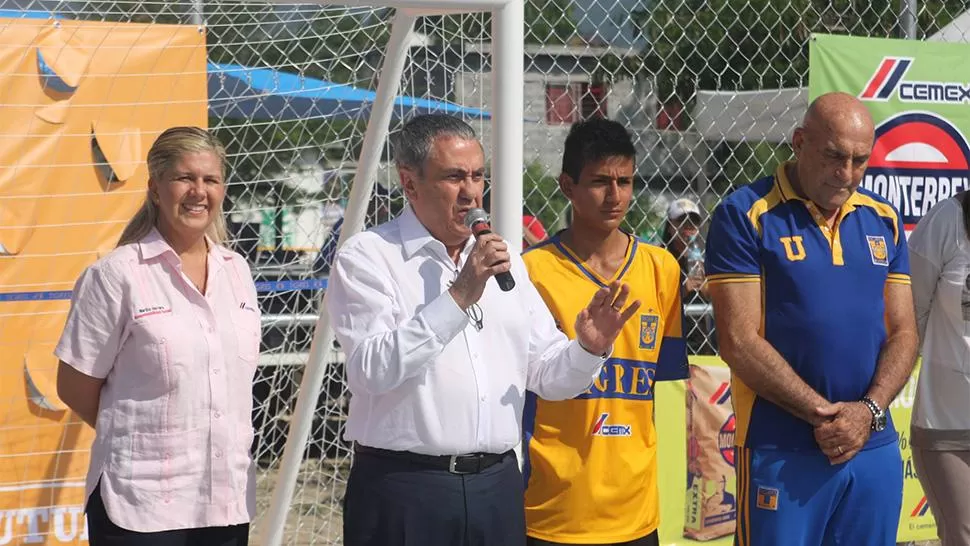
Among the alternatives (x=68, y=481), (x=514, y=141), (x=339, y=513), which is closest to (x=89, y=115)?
(x=68, y=481)

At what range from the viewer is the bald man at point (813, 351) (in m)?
3.76

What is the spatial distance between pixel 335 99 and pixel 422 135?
3.56m

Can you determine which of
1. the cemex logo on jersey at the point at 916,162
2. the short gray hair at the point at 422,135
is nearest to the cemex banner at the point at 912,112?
the cemex logo on jersey at the point at 916,162

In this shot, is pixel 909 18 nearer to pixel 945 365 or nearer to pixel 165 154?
pixel 945 365

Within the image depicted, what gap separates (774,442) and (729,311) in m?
0.45

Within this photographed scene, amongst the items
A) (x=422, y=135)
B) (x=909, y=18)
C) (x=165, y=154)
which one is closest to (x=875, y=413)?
(x=422, y=135)

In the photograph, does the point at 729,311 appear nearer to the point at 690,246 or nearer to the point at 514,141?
the point at 514,141

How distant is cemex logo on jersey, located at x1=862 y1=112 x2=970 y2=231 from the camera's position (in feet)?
18.8

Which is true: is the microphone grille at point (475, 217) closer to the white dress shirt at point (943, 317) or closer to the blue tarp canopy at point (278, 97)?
the white dress shirt at point (943, 317)

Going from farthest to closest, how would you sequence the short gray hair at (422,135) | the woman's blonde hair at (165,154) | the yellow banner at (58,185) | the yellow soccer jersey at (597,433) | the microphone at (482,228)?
the yellow banner at (58,185), the yellow soccer jersey at (597,433), the woman's blonde hair at (165,154), the short gray hair at (422,135), the microphone at (482,228)

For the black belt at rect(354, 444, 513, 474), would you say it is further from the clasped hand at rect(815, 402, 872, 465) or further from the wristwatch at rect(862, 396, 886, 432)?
the wristwatch at rect(862, 396, 886, 432)

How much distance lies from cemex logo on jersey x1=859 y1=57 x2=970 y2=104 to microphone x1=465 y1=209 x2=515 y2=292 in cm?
324

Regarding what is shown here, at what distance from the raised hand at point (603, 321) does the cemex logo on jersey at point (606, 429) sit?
535mm

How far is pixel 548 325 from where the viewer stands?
135 inches
